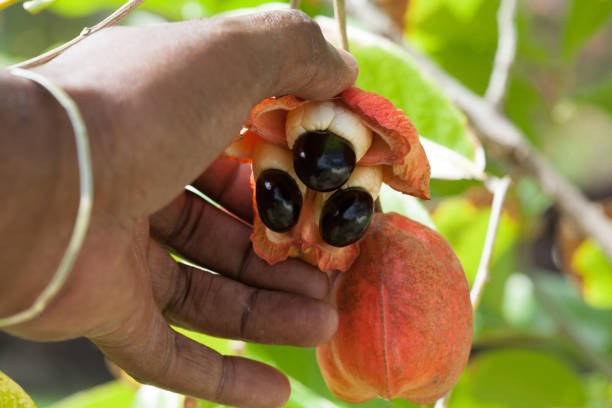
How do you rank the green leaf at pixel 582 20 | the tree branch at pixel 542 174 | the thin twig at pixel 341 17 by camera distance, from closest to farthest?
the thin twig at pixel 341 17
the tree branch at pixel 542 174
the green leaf at pixel 582 20

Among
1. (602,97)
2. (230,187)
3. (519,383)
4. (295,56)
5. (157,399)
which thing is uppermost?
(295,56)

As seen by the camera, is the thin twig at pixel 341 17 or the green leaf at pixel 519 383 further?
the green leaf at pixel 519 383

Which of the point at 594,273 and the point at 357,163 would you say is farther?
the point at 594,273

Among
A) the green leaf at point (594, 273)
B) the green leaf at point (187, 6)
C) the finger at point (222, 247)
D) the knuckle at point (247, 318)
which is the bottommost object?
the green leaf at point (594, 273)

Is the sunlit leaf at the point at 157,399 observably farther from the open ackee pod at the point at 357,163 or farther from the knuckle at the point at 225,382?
the open ackee pod at the point at 357,163

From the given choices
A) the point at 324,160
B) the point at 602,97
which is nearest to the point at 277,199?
the point at 324,160

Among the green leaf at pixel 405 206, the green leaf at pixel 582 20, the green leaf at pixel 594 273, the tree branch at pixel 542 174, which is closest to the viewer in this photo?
the green leaf at pixel 405 206

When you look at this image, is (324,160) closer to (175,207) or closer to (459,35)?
(175,207)

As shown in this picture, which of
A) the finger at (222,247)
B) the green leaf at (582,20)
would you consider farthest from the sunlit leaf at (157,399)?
the green leaf at (582,20)
